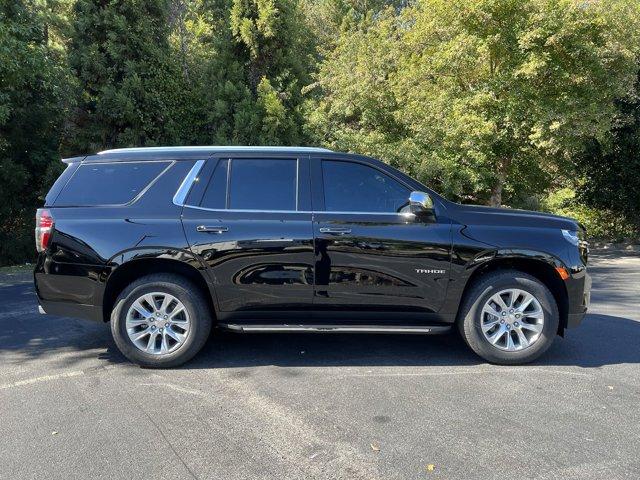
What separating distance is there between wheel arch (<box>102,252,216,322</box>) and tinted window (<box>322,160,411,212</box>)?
1323 millimetres

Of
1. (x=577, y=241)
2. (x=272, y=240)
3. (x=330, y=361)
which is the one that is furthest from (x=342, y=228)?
(x=577, y=241)

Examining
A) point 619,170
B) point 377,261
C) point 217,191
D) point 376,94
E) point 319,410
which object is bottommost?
point 319,410

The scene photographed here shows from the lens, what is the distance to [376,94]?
13797 millimetres

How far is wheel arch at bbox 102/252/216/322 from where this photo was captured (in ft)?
15.3

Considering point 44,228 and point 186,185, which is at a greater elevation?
point 186,185

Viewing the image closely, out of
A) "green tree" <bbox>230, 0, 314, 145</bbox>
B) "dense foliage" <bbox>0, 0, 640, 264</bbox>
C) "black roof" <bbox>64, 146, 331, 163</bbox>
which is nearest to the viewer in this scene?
"black roof" <bbox>64, 146, 331, 163</bbox>

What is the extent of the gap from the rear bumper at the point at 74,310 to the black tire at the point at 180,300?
17 centimetres

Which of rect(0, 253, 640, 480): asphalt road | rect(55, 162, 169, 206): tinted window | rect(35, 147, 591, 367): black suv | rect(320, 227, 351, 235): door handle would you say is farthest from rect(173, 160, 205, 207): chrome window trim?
rect(0, 253, 640, 480): asphalt road

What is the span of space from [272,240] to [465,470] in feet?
7.87

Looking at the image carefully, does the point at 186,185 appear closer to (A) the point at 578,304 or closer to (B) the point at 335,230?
(B) the point at 335,230

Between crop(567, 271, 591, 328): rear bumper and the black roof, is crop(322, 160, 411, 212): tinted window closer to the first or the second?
the black roof

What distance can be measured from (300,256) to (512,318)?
1.97m

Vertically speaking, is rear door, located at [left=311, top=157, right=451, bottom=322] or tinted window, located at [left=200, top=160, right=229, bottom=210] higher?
tinted window, located at [left=200, top=160, right=229, bottom=210]

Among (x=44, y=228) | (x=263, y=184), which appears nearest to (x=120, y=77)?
(x=44, y=228)
